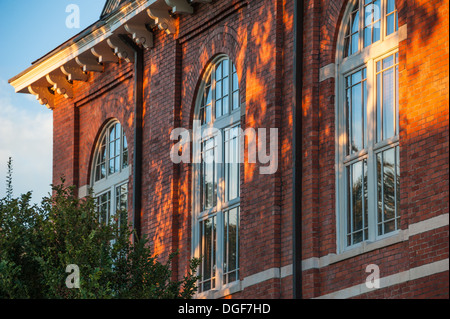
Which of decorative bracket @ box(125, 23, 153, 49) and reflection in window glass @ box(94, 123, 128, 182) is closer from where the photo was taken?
decorative bracket @ box(125, 23, 153, 49)

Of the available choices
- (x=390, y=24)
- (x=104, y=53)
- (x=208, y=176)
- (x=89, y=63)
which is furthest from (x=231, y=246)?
(x=89, y=63)

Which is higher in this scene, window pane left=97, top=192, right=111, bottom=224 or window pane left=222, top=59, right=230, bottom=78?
window pane left=222, top=59, right=230, bottom=78

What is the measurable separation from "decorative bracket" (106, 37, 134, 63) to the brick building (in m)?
0.03

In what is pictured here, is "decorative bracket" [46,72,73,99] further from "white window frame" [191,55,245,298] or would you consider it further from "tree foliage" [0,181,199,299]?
"tree foliage" [0,181,199,299]

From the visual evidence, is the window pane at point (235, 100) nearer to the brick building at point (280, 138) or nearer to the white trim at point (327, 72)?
the brick building at point (280, 138)

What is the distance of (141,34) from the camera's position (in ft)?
80.0

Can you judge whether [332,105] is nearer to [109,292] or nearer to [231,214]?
[231,214]

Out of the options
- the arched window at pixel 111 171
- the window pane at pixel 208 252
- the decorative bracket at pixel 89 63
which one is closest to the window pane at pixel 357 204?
the window pane at pixel 208 252

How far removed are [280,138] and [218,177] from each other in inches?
102

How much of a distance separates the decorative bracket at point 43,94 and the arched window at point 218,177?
7.16 m

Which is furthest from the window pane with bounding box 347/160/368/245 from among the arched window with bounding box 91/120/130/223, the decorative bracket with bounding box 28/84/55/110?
the decorative bracket with bounding box 28/84/55/110

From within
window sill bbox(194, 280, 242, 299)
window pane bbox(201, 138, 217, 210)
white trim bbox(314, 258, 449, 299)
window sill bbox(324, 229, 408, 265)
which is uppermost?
window pane bbox(201, 138, 217, 210)

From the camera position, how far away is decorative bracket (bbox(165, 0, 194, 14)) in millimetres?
23047

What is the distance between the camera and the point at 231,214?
21.3m
